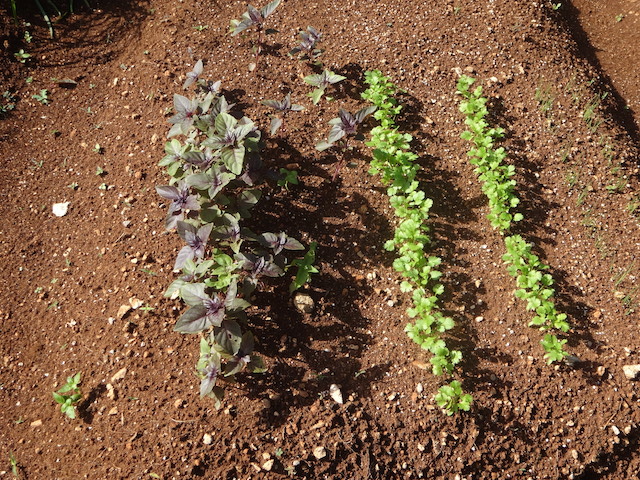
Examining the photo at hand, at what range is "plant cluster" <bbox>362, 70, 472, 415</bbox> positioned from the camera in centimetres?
277

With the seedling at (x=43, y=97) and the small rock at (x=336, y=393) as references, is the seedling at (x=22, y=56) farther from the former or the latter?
the small rock at (x=336, y=393)

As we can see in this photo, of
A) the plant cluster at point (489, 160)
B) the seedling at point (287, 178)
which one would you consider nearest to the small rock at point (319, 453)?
the seedling at point (287, 178)

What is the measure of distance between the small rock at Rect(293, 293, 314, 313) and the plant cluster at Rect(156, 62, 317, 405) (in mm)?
90

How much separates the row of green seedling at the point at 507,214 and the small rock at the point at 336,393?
1.23 m

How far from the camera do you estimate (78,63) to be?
163 inches

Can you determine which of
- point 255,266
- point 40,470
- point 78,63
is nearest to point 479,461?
point 255,266

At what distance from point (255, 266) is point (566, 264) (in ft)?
6.87

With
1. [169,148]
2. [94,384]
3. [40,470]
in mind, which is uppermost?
[169,148]

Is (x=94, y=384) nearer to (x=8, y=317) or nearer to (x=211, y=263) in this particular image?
(x=8, y=317)

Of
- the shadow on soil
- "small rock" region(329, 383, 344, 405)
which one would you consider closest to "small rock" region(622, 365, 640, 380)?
"small rock" region(329, 383, 344, 405)

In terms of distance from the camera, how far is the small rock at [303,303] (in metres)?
2.99

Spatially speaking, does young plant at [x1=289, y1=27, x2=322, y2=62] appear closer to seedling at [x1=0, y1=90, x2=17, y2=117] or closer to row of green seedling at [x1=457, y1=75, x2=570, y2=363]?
row of green seedling at [x1=457, y1=75, x2=570, y2=363]

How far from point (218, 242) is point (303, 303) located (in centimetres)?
65

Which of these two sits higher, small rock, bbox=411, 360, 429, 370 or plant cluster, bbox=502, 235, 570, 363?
plant cluster, bbox=502, 235, 570, 363
